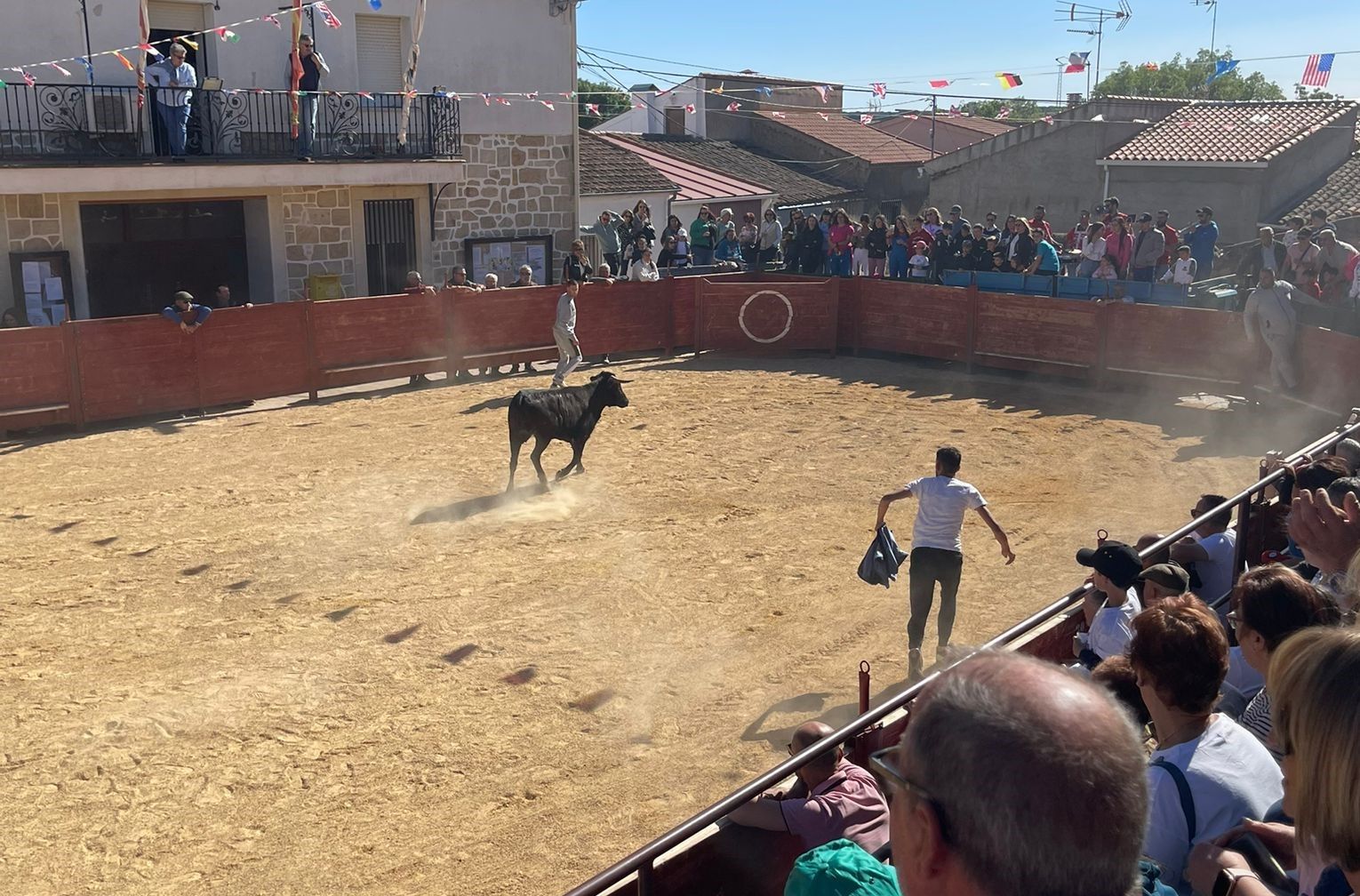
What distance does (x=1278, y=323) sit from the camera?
14883 mm

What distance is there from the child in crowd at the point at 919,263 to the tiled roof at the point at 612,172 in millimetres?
9432

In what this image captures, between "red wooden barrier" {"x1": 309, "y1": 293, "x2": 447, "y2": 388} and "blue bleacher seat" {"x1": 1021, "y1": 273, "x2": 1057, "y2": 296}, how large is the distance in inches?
351

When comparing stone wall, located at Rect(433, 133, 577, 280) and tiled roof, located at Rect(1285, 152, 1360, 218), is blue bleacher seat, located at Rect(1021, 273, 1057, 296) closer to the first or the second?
stone wall, located at Rect(433, 133, 577, 280)

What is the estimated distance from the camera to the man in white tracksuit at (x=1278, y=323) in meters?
14.9

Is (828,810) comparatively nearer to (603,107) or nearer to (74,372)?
(74,372)

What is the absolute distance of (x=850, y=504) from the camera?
1180 centimetres

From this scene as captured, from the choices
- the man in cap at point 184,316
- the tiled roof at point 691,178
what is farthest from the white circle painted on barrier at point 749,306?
the tiled roof at point 691,178

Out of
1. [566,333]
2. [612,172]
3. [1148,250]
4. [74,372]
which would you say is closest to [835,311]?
[1148,250]

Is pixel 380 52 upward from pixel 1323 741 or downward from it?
upward

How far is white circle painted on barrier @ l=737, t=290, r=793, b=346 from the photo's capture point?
2052cm

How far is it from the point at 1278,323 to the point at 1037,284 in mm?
4765

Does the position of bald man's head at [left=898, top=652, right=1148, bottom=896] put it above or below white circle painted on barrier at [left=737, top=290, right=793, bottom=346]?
above

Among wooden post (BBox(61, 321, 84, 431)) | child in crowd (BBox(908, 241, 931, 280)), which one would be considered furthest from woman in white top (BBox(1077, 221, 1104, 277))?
wooden post (BBox(61, 321, 84, 431))

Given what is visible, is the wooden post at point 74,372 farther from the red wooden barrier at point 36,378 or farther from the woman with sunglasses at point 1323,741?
the woman with sunglasses at point 1323,741
